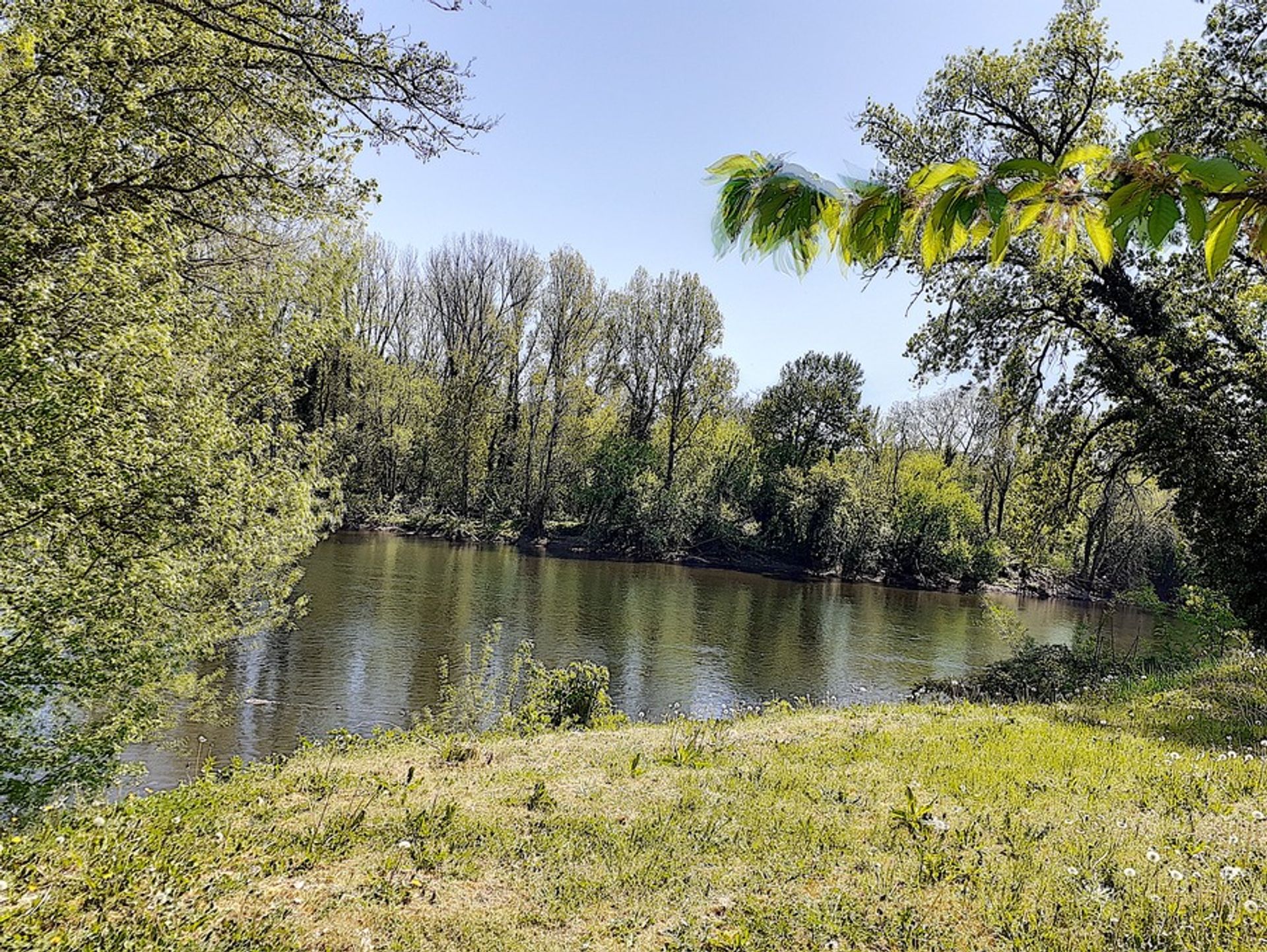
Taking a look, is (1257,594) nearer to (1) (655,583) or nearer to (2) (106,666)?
(2) (106,666)

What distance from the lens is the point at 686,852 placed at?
4641 mm

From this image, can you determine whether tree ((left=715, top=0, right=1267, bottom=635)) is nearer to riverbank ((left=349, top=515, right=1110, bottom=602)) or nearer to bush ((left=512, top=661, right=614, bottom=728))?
bush ((left=512, top=661, right=614, bottom=728))

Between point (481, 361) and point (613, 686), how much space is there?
123 ft

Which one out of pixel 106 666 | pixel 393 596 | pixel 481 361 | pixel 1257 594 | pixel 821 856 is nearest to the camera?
pixel 821 856

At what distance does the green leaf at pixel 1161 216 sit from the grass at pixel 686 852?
355cm

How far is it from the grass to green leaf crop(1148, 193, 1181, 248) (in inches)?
140

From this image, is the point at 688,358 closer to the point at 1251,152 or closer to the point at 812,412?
the point at 812,412

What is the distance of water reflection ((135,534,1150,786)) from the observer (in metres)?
12.4

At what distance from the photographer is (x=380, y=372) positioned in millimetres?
46594

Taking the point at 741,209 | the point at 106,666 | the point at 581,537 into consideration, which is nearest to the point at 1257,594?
the point at 741,209

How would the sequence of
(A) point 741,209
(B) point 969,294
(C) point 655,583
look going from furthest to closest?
(C) point 655,583, (B) point 969,294, (A) point 741,209

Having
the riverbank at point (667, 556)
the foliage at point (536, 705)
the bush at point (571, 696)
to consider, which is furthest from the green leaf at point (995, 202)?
the riverbank at point (667, 556)

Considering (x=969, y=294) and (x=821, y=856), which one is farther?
(x=969, y=294)

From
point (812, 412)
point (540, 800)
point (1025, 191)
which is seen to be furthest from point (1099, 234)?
point (812, 412)
